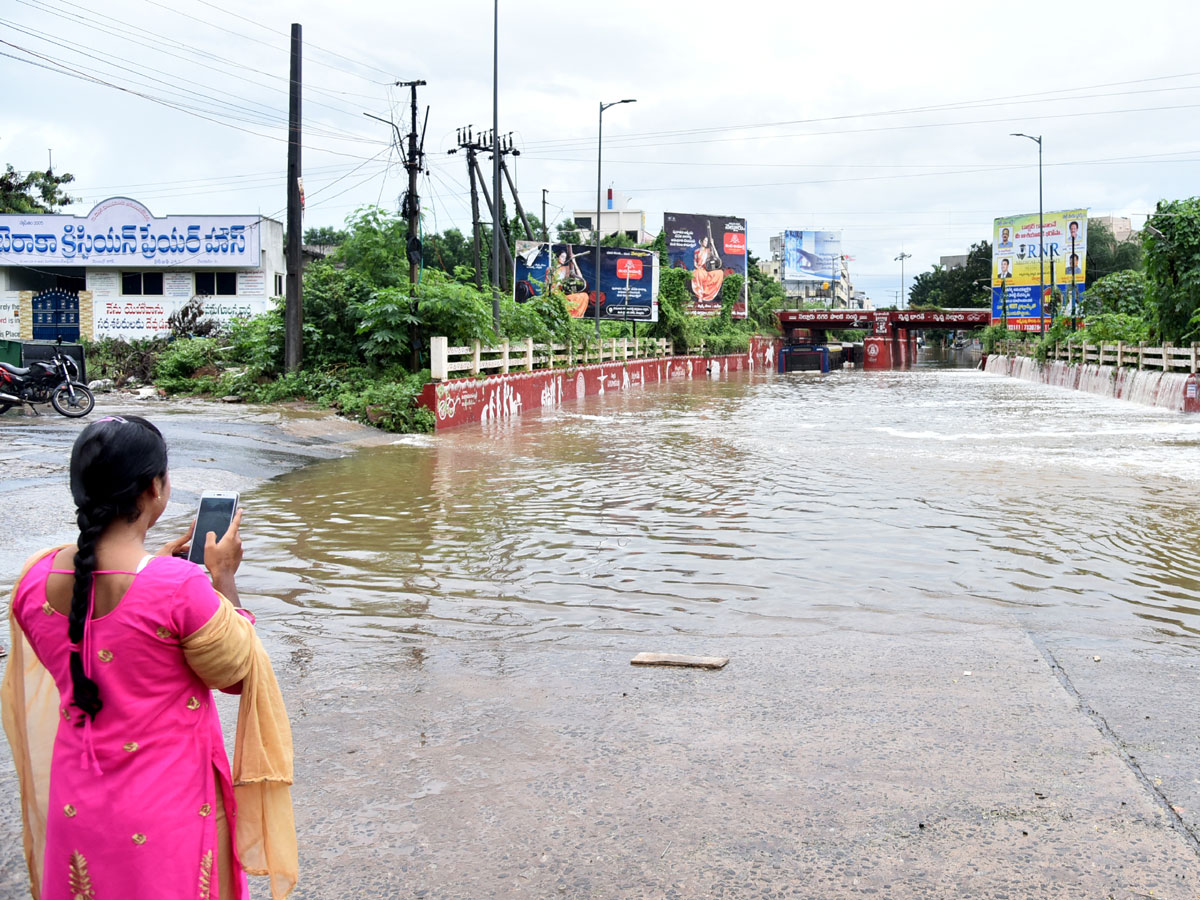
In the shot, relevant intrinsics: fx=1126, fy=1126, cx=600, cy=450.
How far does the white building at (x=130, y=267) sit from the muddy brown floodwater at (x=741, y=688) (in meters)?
32.9

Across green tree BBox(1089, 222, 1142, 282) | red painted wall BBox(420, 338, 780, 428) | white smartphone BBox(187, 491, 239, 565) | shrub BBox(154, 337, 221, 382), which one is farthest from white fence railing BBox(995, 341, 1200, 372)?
green tree BBox(1089, 222, 1142, 282)

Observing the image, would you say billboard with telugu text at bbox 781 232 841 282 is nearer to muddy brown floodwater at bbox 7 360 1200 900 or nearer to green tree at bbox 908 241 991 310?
green tree at bbox 908 241 991 310

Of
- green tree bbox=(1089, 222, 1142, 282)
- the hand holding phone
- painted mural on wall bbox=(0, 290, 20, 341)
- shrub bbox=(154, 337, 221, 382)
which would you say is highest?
green tree bbox=(1089, 222, 1142, 282)

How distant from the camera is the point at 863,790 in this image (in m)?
3.86

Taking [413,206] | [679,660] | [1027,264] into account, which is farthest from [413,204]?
[1027,264]

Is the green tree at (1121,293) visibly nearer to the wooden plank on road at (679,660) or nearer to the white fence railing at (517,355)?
the white fence railing at (517,355)

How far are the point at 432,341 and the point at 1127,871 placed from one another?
18.2 metres

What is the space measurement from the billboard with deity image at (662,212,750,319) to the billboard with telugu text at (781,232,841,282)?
132 ft

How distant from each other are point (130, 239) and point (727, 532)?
38.3 m

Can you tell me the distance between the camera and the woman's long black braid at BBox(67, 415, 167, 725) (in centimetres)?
225

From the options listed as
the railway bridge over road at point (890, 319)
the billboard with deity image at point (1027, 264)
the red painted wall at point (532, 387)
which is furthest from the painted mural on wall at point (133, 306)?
the railway bridge over road at point (890, 319)

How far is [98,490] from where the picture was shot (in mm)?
2311

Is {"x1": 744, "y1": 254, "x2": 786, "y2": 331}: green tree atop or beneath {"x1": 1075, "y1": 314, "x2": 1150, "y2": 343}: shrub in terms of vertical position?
atop

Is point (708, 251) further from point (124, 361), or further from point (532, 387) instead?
point (124, 361)
